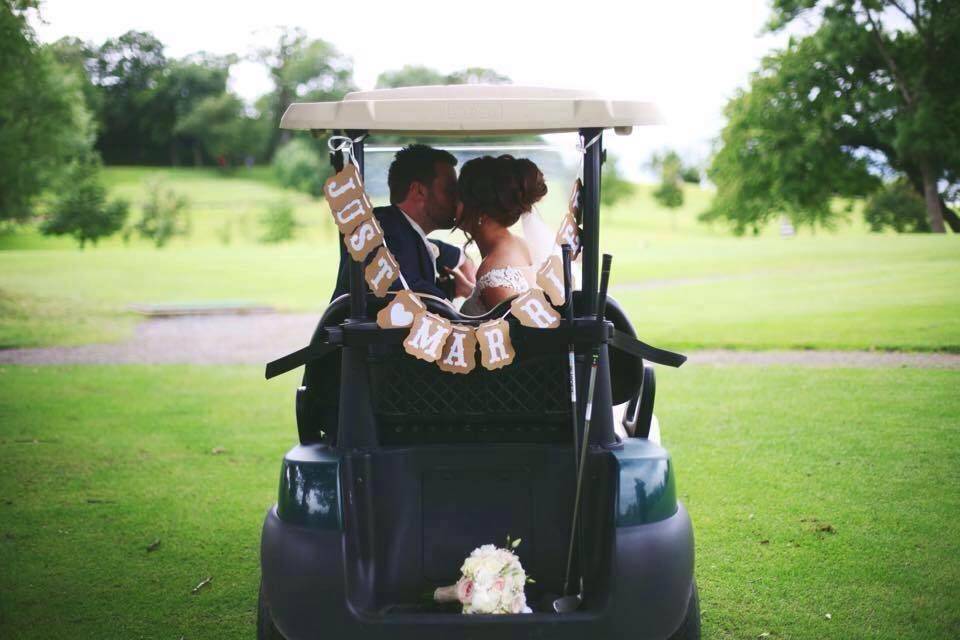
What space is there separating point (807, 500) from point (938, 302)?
4069mm

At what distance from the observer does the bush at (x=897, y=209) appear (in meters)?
7.89

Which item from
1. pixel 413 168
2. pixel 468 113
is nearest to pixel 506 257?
pixel 413 168

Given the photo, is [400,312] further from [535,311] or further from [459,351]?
[535,311]

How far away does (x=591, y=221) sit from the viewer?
2324 millimetres

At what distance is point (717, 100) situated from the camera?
12.0 m

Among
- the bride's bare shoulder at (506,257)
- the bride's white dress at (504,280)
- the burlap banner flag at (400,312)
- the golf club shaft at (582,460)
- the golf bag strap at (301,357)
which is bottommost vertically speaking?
the golf club shaft at (582,460)

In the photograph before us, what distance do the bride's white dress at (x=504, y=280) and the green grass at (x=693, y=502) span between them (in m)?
1.36

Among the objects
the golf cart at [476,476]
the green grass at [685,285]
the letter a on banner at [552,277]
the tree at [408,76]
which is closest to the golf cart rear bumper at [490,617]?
the golf cart at [476,476]

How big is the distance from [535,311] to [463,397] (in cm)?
34

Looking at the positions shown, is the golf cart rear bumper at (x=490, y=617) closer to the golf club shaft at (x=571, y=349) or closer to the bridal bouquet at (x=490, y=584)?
the bridal bouquet at (x=490, y=584)

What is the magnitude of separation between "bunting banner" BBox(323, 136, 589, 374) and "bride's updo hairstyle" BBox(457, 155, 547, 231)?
0.36 metres

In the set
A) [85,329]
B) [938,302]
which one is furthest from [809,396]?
[85,329]

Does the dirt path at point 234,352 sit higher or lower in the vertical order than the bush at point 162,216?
lower

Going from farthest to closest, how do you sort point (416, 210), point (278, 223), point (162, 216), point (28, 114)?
1. point (278, 223)
2. point (162, 216)
3. point (28, 114)
4. point (416, 210)
